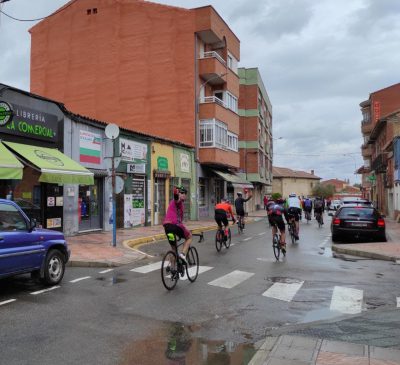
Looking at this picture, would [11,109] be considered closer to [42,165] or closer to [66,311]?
[42,165]

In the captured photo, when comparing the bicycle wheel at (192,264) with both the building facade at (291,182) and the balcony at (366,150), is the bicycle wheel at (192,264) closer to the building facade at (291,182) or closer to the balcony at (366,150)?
the balcony at (366,150)

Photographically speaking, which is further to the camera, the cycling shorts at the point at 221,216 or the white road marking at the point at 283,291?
the cycling shorts at the point at 221,216

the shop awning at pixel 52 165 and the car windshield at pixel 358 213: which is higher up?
the shop awning at pixel 52 165

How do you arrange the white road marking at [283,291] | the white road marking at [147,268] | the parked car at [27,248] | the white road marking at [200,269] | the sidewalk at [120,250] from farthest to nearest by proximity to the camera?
the sidewalk at [120,250]
the white road marking at [147,268]
the white road marking at [200,269]
the white road marking at [283,291]
the parked car at [27,248]

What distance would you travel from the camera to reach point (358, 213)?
17.4m

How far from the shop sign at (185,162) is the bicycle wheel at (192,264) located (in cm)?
1816

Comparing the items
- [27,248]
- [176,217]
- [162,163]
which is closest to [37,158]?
[27,248]

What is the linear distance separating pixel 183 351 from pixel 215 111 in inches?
1052

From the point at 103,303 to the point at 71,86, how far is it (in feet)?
95.8

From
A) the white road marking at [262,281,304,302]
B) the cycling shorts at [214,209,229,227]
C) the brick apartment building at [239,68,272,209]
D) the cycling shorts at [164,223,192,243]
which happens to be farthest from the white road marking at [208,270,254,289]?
the brick apartment building at [239,68,272,209]

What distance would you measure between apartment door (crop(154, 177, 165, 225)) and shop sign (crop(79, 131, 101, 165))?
5.76 meters

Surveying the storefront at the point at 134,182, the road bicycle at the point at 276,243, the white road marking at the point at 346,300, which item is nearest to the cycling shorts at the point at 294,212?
the road bicycle at the point at 276,243

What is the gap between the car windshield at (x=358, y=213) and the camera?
56.8 ft

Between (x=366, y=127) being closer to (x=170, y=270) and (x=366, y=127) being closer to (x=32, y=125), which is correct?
(x=32, y=125)
